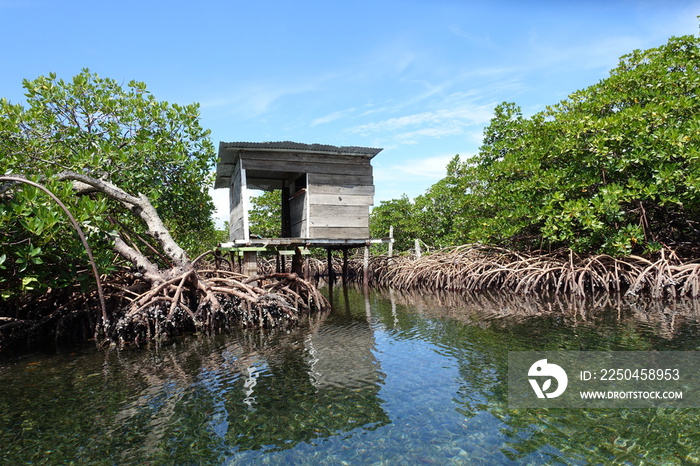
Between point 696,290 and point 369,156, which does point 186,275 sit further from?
point 696,290

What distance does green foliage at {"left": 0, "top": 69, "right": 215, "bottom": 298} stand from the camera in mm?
5453

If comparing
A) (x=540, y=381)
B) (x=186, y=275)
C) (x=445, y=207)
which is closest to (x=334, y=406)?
(x=540, y=381)

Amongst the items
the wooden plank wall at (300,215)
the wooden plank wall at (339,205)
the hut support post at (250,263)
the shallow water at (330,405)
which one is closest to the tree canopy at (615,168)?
the shallow water at (330,405)

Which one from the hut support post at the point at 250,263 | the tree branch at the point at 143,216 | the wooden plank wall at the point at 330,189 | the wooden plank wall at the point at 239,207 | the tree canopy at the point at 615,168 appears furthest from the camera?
the wooden plank wall at the point at 330,189

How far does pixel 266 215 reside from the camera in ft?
A: 77.4

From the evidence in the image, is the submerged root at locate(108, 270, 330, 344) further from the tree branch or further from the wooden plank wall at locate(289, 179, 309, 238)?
the wooden plank wall at locate(289, 179, 309, 238)

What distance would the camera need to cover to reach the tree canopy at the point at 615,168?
973cm

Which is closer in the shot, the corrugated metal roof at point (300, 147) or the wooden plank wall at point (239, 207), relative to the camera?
the corrugated metal roof at point (300, 147)

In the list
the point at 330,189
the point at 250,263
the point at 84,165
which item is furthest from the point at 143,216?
the point at 330,189

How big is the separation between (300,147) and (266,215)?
13.2m

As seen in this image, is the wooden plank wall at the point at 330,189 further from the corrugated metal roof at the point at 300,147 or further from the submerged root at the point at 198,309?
the submerged root at the point at 198,309

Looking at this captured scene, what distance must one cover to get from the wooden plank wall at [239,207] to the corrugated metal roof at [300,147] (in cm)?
60

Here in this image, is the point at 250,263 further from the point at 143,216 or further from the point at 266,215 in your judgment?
the point at 266,215

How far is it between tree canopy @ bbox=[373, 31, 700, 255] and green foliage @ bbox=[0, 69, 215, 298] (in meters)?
8.42
